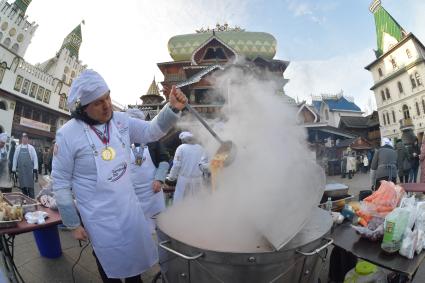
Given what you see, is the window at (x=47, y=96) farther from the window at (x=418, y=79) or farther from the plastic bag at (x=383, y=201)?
the window at (x=418, y=79)

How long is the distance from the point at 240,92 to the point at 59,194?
6.57 feet

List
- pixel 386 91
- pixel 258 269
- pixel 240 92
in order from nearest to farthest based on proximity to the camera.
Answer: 1. pixel 258 269
2. pixel 240 92
3. pixel 386 91

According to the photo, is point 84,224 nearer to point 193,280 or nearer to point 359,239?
point 193,280

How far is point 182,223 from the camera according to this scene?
2207 mm

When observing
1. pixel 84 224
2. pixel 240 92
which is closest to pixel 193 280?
pixel 84 224

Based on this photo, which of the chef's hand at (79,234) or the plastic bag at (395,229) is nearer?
the chef's hand at (79,234)

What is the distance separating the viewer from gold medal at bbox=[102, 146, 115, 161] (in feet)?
6.51

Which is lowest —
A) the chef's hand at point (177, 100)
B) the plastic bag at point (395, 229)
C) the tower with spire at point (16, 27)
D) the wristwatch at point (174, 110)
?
the plastic bag at point (395, 229)

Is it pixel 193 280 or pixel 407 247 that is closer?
pixel 193 280

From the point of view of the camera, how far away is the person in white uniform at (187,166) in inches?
217

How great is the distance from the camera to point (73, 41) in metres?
38.2

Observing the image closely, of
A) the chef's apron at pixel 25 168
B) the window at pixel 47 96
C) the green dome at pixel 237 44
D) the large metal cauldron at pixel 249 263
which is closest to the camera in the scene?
the large metal cauldron at pixel 249 263

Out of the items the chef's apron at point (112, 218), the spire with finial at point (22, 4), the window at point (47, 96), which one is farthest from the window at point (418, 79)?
the spire with finial at point (22, 4)

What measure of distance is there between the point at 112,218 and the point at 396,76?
138 feet
